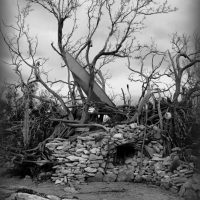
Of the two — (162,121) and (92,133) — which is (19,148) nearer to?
(92,133)

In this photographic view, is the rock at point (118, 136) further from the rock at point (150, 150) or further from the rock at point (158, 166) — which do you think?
the rock at point (158, 166)

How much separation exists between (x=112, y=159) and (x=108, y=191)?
3.21 feet

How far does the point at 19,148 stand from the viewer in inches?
228

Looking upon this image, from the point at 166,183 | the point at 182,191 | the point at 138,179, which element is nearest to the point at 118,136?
the point at 138,179

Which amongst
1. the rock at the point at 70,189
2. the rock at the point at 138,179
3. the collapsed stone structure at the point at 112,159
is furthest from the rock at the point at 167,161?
the rock at the point at 70,189

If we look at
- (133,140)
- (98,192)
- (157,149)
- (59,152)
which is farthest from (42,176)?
(157,149)

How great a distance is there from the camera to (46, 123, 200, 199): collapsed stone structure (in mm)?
5113

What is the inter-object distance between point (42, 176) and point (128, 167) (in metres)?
1.45

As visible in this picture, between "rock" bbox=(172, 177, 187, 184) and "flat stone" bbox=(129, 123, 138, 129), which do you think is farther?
"flat stone" bbox=(129, 123, 138, 129)

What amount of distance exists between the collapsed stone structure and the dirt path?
7.4 inches

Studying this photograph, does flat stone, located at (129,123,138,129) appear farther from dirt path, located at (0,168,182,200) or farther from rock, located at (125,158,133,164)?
dirt path, located at (0,168,182,200)

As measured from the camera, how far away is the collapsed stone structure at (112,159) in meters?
5.11

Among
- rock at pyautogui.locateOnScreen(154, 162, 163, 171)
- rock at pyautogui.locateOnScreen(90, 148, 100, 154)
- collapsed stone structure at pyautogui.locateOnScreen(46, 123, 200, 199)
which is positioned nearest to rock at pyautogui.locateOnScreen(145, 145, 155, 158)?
collapsed stone structure at pyautogui.locateOnScreen(46, 123, 200, 199)

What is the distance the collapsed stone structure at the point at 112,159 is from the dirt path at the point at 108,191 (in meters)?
0.19
